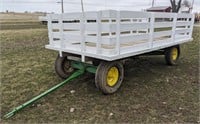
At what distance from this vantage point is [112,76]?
13.4 ft

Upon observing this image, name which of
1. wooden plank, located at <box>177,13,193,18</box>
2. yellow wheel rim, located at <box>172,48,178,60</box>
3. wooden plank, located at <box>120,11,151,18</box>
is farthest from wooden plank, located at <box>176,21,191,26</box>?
wooden plank, located at <box>120,11,151,18</box>

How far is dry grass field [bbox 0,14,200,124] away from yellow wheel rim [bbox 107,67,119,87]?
0.78 feet

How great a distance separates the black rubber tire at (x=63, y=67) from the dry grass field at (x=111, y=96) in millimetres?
173

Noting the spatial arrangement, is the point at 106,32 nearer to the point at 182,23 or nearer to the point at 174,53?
the point at 182,23

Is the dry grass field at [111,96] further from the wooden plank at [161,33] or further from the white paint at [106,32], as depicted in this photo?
the wooden plank at [161,33]

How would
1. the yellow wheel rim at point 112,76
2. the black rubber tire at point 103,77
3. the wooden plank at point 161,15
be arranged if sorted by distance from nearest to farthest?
1. the black rubber tire at point 103,77
2. the yellow wheel rim at point 112,76
3. the wooden plank at point 161,15

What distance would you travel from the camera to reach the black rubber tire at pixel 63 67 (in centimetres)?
472

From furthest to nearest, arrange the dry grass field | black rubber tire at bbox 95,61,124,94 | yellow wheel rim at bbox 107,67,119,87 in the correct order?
yellow wheel rim at bbox 107,67,119,87, black rubber tire at bbox 95,61,124,94, the dry grass field

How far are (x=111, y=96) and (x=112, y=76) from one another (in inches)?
15.7

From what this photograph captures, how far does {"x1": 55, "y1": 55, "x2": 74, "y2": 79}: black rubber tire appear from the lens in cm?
472

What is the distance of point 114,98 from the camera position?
151 inches

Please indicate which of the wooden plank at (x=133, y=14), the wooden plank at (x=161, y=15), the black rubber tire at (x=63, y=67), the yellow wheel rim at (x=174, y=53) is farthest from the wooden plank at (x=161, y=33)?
the black rubber tire at (x=63, y=67)

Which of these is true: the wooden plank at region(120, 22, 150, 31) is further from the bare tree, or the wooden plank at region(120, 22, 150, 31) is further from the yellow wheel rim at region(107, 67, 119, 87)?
the bare tree

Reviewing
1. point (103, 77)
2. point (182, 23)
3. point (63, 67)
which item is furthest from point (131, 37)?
point (182, 23)
